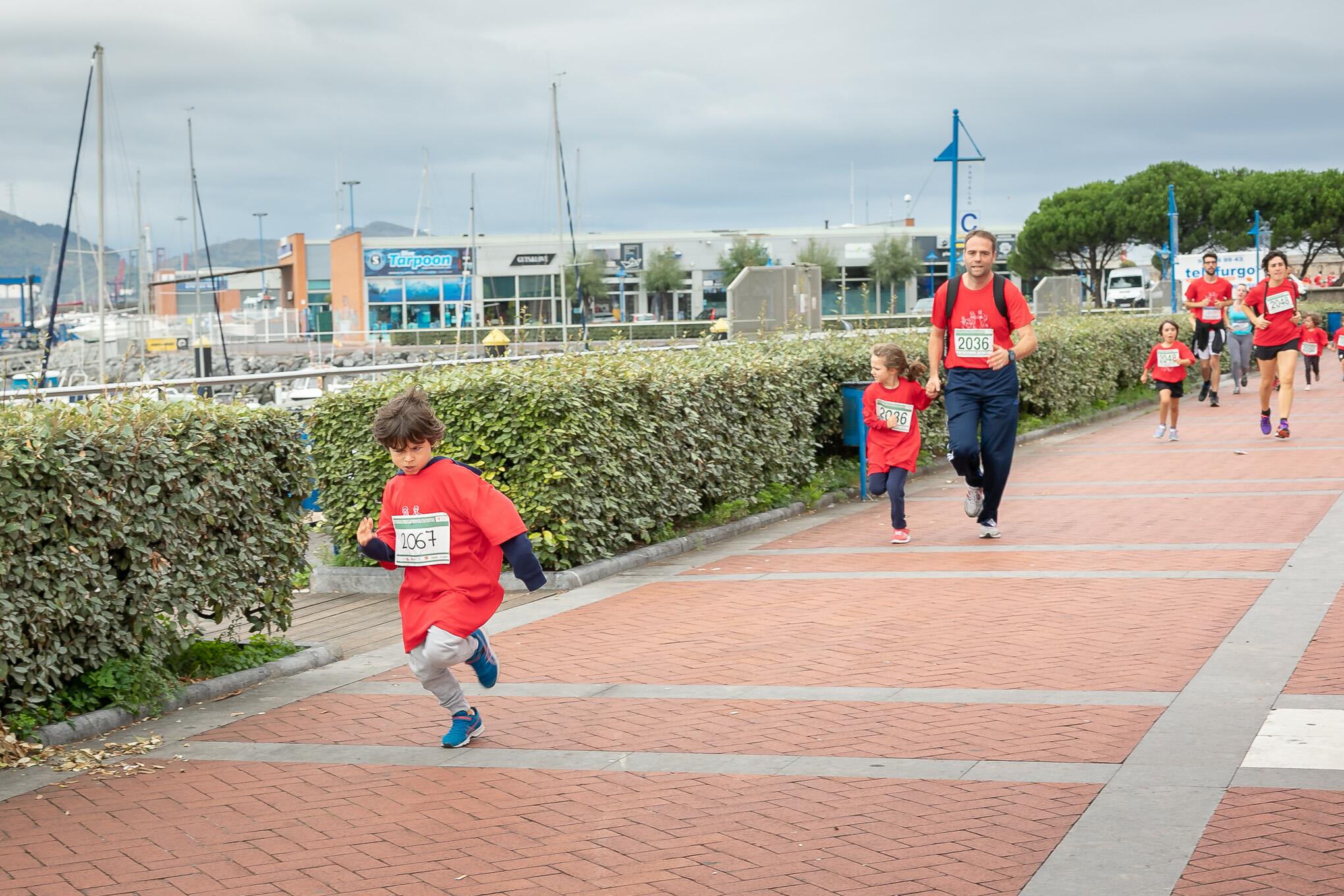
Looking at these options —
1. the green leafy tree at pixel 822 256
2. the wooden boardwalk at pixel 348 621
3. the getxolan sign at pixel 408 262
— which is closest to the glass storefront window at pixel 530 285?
the getxolan sign at pixel 408 262

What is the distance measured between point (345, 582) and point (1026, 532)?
4.71 meters

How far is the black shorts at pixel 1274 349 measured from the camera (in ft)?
50.6

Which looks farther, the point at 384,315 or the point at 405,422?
the point at 384,315

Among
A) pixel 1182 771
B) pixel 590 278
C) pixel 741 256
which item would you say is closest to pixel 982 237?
pixel 1182 771

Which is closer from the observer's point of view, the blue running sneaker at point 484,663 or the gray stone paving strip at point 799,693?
the blue running sneaker at point 484,663

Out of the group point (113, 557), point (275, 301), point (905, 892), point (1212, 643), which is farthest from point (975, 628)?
point (275, 301)

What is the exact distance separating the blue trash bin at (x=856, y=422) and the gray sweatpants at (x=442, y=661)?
7678mm

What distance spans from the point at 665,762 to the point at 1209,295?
1872cm

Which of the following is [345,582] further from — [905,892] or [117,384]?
[905,892]

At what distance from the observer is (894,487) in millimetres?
10258

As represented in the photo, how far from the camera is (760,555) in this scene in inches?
397

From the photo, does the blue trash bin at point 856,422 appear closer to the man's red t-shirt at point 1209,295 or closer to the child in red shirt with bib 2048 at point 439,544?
the child in red shirt with bib 2048 at point 439,544

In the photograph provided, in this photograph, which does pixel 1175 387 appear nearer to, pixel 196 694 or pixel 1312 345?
pixel 1312 345

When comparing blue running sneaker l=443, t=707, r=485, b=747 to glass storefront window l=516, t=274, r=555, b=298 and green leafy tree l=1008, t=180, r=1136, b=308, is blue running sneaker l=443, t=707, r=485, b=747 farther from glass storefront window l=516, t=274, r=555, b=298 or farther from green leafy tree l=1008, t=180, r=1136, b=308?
glass storefront window l=516, t=274, r=555, b=298
